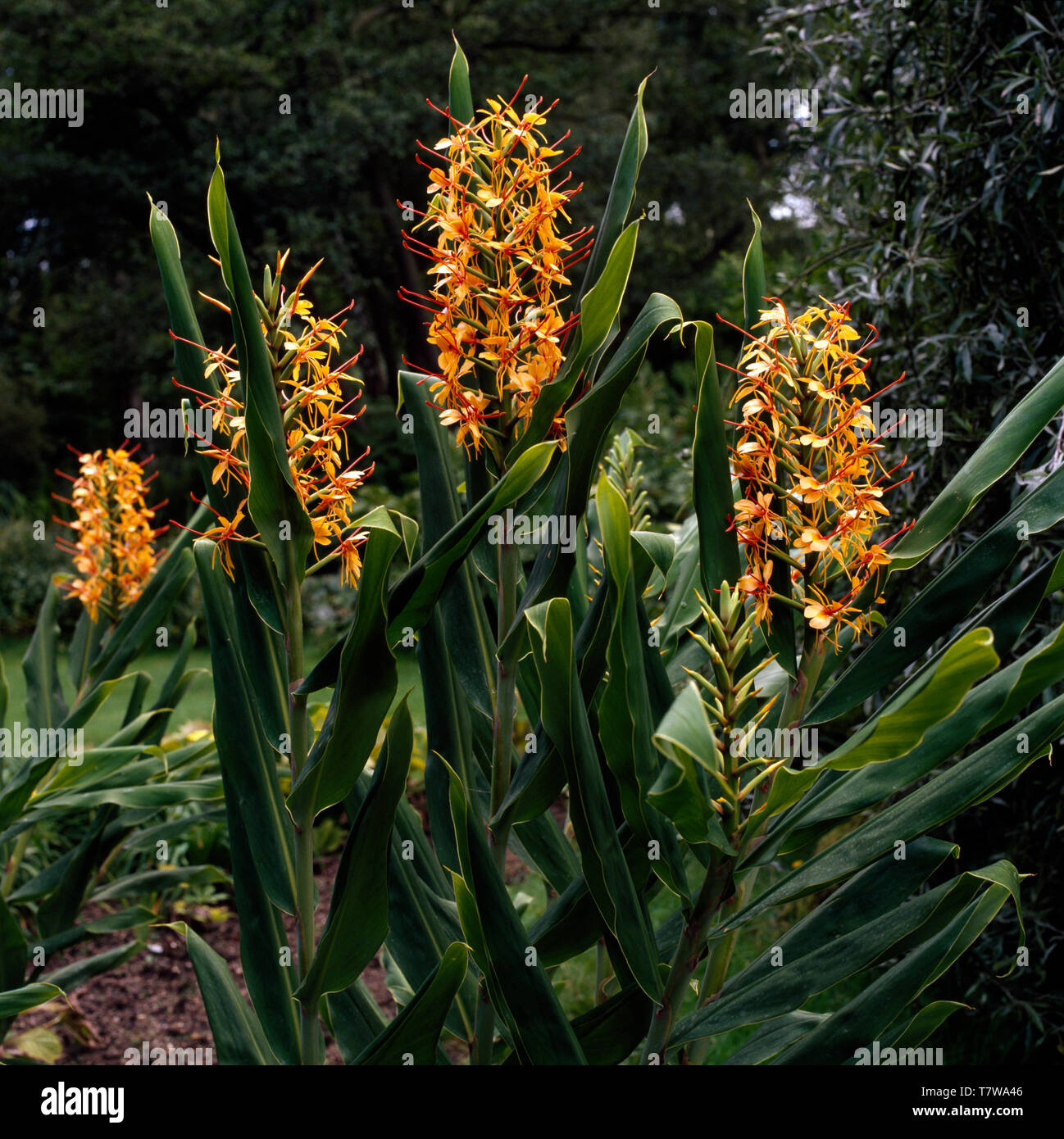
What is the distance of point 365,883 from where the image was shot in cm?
137

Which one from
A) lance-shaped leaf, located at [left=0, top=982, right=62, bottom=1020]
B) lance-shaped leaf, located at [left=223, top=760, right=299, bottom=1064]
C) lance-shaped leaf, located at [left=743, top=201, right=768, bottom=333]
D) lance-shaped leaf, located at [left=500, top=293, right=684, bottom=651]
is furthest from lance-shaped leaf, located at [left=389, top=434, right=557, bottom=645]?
lance-shaped leaf, located at [left=0, top=982, right=62, bottom=1020]

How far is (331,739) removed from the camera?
1.27 meters

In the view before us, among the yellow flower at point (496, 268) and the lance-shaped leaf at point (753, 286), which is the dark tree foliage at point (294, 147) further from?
the yellow flower at point (496, 268)

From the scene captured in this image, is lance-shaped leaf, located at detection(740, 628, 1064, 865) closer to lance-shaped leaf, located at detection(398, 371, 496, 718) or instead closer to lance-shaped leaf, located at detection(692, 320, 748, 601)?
lance-shaped leaf, located at detection(692, 320, 748, 601)

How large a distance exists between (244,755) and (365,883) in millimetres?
293

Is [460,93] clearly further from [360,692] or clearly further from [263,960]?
[263,960]

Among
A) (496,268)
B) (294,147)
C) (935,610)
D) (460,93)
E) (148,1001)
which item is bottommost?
(148,1001)

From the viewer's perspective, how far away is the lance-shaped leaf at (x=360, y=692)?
45.3 inches

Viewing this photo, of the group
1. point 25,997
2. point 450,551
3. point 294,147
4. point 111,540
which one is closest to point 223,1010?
point 25,997

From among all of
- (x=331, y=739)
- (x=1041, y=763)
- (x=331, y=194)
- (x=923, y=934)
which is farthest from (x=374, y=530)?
(x=331, y=194)

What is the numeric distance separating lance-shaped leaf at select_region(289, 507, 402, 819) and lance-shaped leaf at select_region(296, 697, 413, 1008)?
4 centimetres

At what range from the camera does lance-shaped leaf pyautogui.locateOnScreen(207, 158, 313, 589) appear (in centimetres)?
113
